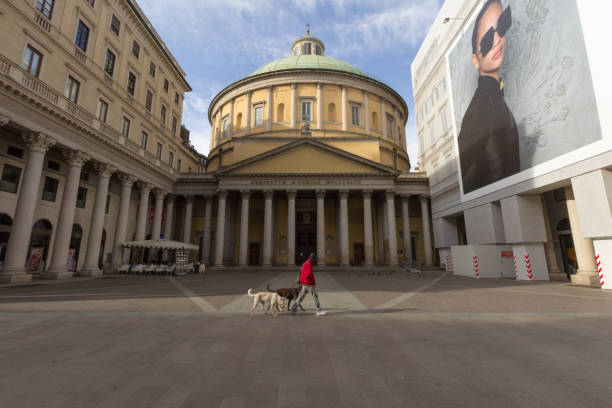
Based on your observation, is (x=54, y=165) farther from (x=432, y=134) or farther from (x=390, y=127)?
(x=390, y=127)

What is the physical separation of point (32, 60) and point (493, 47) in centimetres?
2852

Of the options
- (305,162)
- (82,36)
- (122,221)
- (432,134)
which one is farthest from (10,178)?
(432,134)

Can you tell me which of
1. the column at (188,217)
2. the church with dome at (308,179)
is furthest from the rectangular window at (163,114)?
the column at (188,217)

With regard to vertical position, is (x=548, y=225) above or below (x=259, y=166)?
below

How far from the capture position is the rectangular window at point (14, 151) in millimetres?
16459

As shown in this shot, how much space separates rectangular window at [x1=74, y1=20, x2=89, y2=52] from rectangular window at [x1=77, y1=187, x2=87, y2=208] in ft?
32.9

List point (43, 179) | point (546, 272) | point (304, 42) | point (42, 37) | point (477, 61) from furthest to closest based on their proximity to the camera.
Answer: point (304, 42) → point (477, 61) → point (43, 179) → point (546, 272) → point (42, 37)

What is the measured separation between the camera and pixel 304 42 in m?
46.8

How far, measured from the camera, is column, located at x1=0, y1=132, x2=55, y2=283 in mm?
14086

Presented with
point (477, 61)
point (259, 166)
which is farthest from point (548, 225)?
point (259, 166)

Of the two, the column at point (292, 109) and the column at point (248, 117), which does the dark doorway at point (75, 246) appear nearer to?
the column at point (248, 117)

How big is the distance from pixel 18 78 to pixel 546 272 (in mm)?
31714

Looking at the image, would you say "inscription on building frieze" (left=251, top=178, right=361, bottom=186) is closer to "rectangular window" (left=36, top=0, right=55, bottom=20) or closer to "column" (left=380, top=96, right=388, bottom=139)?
"column" (left=380, top=96, right=388, bottom=139)

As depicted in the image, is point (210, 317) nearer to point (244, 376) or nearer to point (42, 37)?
point (244, 376)
